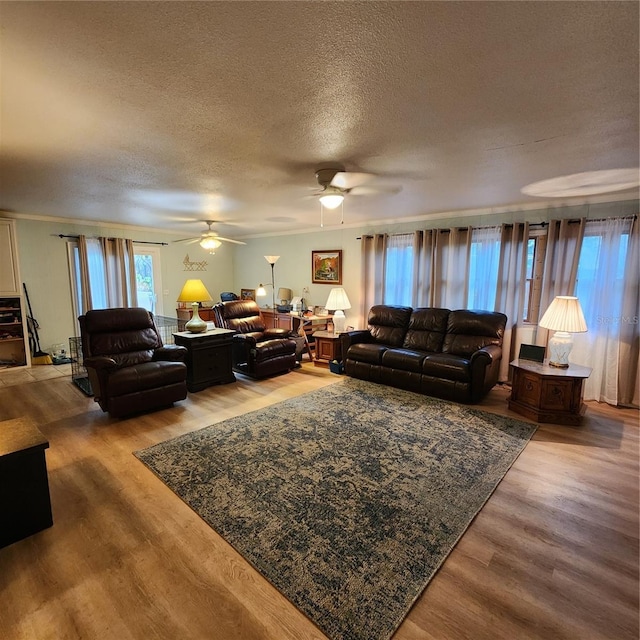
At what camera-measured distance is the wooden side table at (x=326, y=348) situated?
5.62 meters

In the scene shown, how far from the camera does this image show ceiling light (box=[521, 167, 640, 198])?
3.07m

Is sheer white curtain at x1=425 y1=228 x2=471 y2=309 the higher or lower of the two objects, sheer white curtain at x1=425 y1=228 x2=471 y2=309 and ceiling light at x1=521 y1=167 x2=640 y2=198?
the lower

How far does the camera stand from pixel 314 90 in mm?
1737

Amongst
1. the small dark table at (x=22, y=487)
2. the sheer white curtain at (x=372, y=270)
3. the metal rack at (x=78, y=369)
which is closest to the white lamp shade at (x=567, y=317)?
the sheer white curtain at (x=372, y=270)

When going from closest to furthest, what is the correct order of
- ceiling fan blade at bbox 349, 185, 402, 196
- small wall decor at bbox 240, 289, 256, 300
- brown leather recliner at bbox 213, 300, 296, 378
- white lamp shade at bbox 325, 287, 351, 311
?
ceiling fan blade at bbox 349, 185, 402, 196 → brown leather recliner at bbox 213, 300, 296, 378 → white lamp shade at bbox 325, 287, 351, 311 → small wall decor at bbox 240, 289, 256, 300

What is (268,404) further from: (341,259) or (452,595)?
(341,259)

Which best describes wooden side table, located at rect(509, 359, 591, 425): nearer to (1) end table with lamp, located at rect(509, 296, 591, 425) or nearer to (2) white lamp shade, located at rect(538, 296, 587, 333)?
(1) end table with lamp, located at rect(509, 296, 591, 425)

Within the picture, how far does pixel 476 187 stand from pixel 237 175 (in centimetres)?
247

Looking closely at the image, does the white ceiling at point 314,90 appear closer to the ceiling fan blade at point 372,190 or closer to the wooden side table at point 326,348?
the ceiling fan blade at point 372,190

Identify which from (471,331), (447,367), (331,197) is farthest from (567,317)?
(331,197)

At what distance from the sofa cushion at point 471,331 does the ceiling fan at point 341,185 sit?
2.02m

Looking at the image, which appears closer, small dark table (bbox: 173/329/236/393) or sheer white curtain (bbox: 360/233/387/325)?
small dark table (bbox: 173/329/236/393)

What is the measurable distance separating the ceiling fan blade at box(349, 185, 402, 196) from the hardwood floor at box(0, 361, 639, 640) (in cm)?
285

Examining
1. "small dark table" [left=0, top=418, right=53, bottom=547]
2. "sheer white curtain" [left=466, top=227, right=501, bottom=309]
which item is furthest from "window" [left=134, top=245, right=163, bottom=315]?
"sheer white curtain" [left=466, top=227, right=501, bottom=309]
